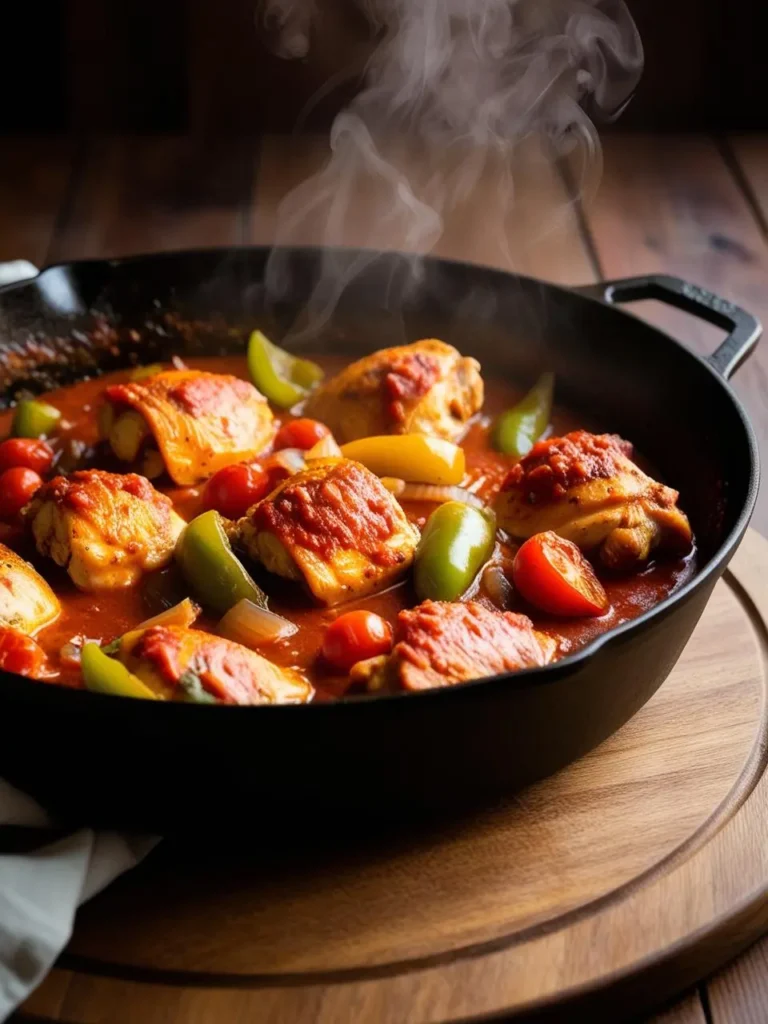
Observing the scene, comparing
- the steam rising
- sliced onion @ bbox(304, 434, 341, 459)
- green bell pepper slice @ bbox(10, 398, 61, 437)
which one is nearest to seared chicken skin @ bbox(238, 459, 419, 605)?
sliced onion @ bbox(304, 434, 341, 459)

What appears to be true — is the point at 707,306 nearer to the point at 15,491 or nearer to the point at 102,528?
the point at 102,528

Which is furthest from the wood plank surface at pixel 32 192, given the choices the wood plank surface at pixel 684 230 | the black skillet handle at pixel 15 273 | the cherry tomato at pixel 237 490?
the wood plank surface at pixel 684 230

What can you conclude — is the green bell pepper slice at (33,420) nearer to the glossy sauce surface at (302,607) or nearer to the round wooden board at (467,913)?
the glossy sauce surface at (302,607)

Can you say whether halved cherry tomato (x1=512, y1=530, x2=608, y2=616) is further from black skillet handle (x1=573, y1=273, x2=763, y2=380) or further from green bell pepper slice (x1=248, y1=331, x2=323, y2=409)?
green bell pepper slice (x1=248, y1=331, x2=323, y2=409)

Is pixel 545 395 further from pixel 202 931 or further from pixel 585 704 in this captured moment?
pixel 202 931

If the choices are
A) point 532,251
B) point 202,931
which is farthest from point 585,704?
point 532,251

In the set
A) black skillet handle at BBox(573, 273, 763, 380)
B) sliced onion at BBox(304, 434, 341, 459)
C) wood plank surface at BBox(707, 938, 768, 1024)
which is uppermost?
black skillet handle at BBox(573, 273, 763, 380)
